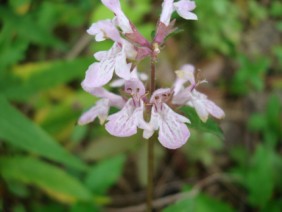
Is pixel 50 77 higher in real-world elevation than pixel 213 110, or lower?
higher

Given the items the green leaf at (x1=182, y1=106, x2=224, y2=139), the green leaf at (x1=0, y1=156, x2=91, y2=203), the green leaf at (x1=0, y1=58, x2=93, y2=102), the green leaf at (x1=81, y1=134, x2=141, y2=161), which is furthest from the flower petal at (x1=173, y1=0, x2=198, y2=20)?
the green leaf at (x1=81, y1=134, x2=141, y2=161)

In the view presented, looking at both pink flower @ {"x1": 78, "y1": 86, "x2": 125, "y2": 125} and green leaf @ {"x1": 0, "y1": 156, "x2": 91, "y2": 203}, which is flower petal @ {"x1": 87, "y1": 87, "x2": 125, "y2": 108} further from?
green leaf @ {"x1": 0, "y1": 156, "x2": 91, "y2": 203}

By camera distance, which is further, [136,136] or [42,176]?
[136,136]

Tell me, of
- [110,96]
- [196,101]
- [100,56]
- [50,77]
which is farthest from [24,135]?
[196,101]

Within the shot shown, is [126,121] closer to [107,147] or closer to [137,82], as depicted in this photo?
[137,82]

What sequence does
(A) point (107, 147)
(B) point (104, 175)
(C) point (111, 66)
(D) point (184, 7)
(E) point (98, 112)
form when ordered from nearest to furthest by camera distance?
(C) point (111, 66) < (D) point (184, 7) < (E) point (98, 112) < (B) point (104, 175) < (A) point (107, 147)

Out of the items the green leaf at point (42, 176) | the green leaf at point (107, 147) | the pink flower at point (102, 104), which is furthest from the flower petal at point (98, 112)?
the green leaf at point (107, 147)

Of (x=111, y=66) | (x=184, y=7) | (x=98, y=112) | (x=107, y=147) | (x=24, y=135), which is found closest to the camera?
(x=111, y=66)

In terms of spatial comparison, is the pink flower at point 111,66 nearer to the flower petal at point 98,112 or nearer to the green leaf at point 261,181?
the flower petal at point 98,112
